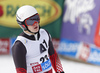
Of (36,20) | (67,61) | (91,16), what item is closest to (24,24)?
(36,20)

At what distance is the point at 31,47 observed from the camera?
6.73ft

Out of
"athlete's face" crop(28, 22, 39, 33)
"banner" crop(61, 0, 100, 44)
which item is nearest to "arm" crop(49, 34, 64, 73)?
"athlete's face" crop(28, 22, 39, 33)

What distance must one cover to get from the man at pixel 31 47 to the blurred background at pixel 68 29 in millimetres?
2013

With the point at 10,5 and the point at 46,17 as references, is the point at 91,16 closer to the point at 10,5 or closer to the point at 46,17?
the point at 46,17

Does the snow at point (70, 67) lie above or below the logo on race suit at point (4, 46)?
below

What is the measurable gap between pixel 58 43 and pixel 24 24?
3206mm

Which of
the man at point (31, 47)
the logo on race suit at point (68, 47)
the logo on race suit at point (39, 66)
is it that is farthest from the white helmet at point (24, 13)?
the logo on race suit at point (68, 47)

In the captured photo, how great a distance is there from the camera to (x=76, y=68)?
4.24 meters

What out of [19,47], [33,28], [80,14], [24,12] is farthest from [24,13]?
[80,14]

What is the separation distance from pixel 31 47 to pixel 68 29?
295cm

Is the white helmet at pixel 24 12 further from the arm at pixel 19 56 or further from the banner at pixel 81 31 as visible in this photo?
the banner at pixel 81 31

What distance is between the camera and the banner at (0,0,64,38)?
488 cm

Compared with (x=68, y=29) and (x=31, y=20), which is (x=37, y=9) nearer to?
(x=68, y=29)

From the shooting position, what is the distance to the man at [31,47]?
198 centimetres
